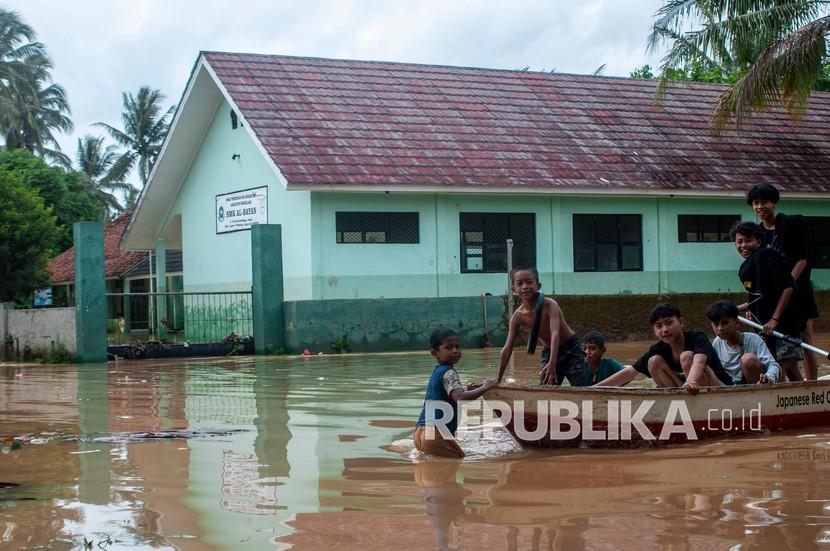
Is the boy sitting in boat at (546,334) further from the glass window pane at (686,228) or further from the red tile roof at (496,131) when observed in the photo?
the glass window pane at (686,228)

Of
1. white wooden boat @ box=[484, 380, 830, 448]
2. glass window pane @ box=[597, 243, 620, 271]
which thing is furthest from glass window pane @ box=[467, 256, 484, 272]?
white wooden boat @ box=[484, 380, 830, 448]

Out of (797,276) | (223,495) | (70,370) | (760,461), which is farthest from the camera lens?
(70,370)

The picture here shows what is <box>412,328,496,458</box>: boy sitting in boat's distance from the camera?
801 cm

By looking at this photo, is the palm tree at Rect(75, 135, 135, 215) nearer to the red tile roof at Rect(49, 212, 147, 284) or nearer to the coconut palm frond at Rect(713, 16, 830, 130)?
the red tile roof at Rect(49, 212, 147, 284)

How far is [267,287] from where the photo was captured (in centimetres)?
2252

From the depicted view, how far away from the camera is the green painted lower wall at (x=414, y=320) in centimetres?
2225

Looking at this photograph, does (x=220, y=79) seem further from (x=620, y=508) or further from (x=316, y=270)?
(x=620, y=508)

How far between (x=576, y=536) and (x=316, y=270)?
57.0 ft

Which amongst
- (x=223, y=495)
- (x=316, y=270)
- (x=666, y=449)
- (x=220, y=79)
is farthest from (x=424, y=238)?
(x=223, y=495)

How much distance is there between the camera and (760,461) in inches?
302

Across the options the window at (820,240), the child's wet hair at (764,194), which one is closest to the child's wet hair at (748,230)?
the child's wet hair at (764,194)

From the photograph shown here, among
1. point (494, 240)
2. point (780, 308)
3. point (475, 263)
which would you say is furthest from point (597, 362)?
point (494, 240)

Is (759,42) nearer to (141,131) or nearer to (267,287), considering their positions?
(267,287)

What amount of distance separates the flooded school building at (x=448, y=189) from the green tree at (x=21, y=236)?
2.11 m
